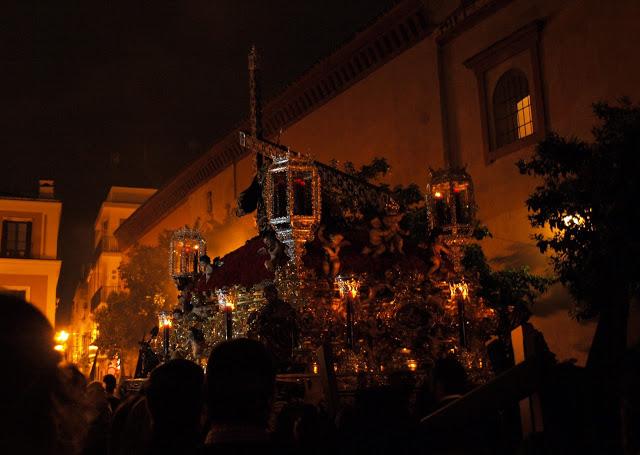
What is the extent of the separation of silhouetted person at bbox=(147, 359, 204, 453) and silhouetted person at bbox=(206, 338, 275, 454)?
2.13ft

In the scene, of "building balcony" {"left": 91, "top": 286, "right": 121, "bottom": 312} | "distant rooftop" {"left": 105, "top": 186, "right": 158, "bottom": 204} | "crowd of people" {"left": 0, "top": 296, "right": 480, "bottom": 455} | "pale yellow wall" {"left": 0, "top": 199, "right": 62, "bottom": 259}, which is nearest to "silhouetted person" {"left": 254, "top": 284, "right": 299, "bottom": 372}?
"crowd of people" {"left": 0, "top": 296, "right": 480, "bottom": 455}

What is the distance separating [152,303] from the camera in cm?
3291

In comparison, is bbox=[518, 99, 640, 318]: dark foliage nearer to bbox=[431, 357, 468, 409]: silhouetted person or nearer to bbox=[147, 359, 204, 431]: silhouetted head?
bbox=[431, 357, 468, 409]: silhouetted person

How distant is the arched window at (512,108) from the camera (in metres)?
17.9

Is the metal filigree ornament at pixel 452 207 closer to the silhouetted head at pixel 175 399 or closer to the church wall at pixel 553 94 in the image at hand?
the church wall at pixel 553 94

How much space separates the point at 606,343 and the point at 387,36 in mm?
12880

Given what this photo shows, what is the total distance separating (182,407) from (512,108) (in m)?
16.1

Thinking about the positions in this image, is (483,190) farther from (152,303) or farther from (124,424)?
(152,303)

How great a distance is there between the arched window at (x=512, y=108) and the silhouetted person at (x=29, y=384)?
54.9 feet

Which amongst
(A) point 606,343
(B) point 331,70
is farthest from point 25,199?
(A) point 606,343

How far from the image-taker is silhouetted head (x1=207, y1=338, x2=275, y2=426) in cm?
277

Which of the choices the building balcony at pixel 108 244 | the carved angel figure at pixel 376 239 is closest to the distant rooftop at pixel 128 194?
the building balcony at pixel 108 244

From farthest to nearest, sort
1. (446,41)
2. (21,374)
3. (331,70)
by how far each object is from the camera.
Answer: (331,70)
(446,41)
(21,374)

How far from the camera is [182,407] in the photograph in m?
3.45
